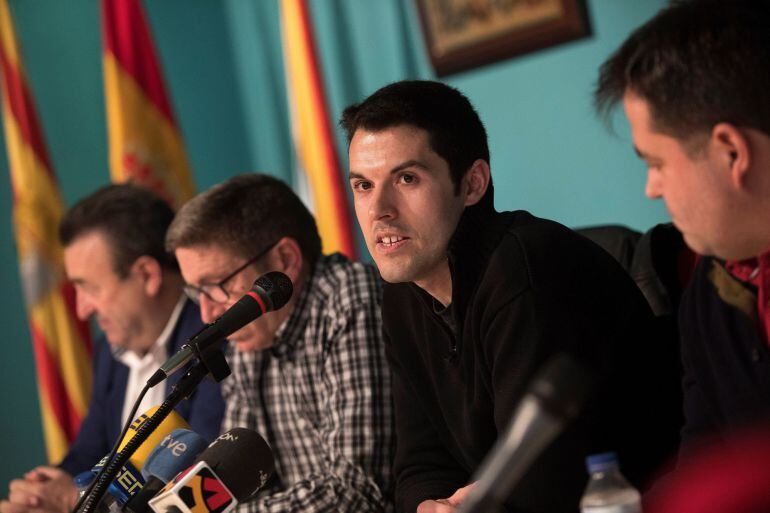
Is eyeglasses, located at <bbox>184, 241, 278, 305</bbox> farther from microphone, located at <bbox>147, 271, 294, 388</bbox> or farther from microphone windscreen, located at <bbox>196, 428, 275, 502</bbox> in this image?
microphone windscreen, located at <bbox>196, 428, 275, 502</bbox>

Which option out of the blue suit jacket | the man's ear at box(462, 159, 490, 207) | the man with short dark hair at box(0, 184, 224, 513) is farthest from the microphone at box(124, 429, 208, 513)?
the man with short dark hair at box(0, 184, 224, 513)

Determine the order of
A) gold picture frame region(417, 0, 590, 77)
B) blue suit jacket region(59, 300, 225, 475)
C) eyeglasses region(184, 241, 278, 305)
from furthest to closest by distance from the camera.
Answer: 1. gold picture frame region(417, 0, 590, 77)
2. blue suit jacket region(59, 300, 225, 475)
3. eyeglasses region(184, 241, 278, 305)

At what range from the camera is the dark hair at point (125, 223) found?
111 inches

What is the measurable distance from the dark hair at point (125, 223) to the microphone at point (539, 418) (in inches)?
84.2

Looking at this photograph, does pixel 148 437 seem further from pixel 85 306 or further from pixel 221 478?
pixel 85 306

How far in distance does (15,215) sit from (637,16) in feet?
8.10

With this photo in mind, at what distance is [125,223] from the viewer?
2844mm

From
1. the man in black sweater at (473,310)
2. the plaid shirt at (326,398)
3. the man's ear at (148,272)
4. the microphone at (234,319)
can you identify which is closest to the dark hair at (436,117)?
the man in black sweater at (473,310)

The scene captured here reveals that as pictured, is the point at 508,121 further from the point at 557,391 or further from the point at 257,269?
the point at 557,391

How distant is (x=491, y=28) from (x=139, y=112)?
4.85 ft

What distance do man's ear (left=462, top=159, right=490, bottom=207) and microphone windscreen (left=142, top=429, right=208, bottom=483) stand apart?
646 millimetres

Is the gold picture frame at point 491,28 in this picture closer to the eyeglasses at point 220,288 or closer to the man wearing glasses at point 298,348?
the man wearing glasses at point 298,348

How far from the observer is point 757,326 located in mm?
1285

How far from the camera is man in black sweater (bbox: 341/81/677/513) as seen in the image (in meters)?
1.54
